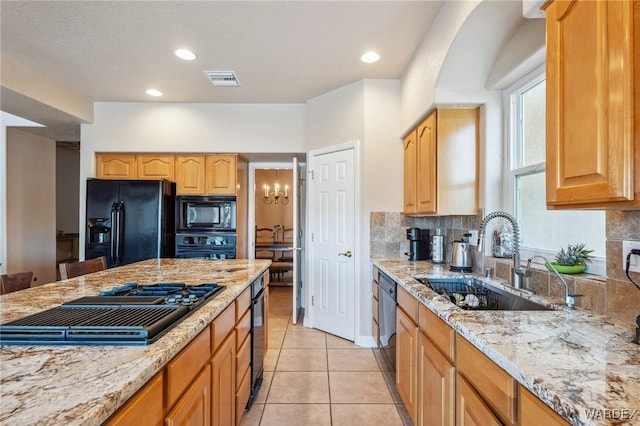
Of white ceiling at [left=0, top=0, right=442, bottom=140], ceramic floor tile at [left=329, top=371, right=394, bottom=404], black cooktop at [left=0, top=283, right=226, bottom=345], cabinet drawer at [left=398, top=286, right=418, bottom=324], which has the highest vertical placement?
white ceiling at [left=0, top=0, right=442, bottom=140]

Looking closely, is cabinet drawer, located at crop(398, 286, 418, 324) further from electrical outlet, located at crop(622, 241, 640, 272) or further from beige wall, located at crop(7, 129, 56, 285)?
beige wall, located at crop(7, 129, 56, 285)

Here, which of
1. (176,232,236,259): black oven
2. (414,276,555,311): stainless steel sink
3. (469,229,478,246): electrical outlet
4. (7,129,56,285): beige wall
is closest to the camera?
(414,276,555,311): stainless steel sink

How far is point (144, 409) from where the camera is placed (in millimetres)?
832

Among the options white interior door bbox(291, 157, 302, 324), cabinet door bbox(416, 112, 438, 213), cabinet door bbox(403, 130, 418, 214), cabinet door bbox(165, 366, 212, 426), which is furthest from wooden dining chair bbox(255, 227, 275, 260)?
cabinet door bbox(165, 366, 212, 426)

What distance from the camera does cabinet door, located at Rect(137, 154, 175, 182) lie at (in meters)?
4.13

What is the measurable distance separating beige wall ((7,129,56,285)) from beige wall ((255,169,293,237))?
3490 millimetres

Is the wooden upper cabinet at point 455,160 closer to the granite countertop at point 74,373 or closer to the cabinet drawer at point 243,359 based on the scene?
the cabinet drawer at point 243,359

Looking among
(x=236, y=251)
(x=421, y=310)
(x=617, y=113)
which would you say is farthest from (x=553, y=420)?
(x=236, y=251)

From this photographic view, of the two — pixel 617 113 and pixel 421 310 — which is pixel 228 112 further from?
pixel 617 113

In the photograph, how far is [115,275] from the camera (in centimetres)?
212

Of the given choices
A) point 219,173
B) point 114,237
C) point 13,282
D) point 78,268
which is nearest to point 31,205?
point 114,237

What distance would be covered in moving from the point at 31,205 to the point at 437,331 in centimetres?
548

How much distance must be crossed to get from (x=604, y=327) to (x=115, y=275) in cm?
251

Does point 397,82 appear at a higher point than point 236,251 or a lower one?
higher
